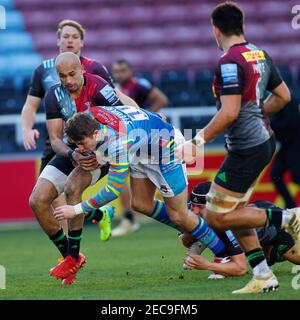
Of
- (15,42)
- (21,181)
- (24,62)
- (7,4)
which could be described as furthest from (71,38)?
(7,4)

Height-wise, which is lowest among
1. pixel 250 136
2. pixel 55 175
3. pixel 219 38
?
pixel 55 175

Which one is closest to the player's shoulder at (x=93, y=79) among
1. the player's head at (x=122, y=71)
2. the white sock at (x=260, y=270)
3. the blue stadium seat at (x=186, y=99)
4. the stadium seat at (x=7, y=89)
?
the white sock at (x=260, y=270)

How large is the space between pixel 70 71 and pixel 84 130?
0.85 m

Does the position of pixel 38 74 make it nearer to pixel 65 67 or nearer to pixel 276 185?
pixel 65 67

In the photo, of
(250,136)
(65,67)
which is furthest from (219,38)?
(65,67)

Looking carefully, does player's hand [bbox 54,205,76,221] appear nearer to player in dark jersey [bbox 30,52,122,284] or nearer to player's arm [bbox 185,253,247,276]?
player in dark jersey [bbox 30,52,122,284]

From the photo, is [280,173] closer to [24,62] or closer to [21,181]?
[21,181]

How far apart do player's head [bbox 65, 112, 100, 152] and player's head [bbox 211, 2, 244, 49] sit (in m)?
1.13

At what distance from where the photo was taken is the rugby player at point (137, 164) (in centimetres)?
670

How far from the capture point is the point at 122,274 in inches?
315

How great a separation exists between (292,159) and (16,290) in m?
5.54

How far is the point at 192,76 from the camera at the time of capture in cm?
1591
